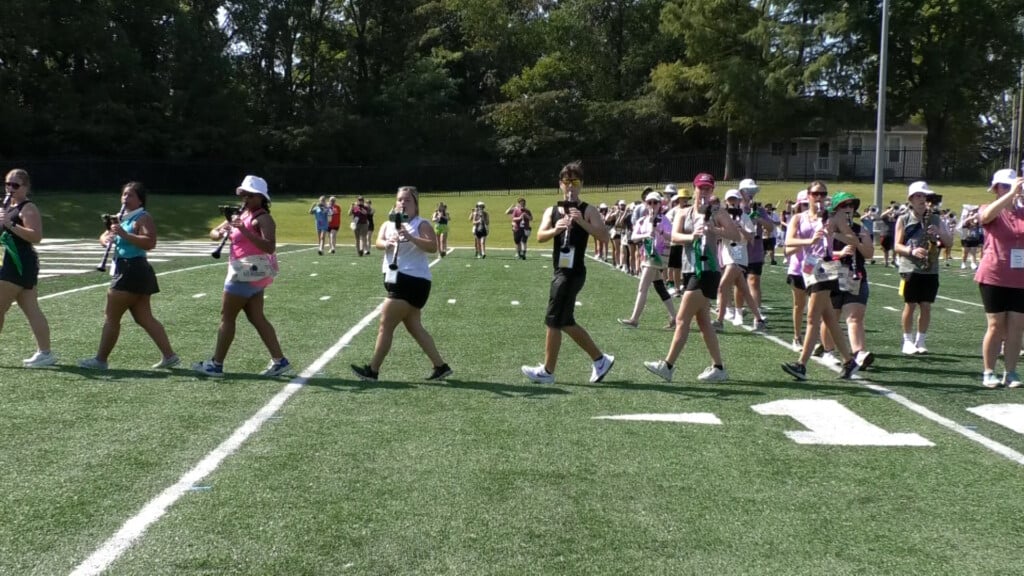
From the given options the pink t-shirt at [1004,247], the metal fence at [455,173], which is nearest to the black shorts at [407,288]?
the pink t-shirt at [1004,247]

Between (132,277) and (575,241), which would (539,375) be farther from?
(132,277)

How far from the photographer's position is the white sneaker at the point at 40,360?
8234mm

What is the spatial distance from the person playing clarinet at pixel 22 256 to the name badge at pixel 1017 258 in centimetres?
839

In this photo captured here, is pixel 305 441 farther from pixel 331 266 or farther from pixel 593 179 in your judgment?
pixel 593 179

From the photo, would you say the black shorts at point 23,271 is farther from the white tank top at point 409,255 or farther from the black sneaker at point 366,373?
the white tank top at point 409,255

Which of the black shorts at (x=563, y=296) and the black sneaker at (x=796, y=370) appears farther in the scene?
the black sneaker at (x=796, y=370)

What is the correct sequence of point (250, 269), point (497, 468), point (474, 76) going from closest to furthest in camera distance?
point (497, 468) → point (250, 269) → point (474, 76)

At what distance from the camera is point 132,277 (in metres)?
8.03

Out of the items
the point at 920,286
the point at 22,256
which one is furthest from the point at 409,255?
the point at 920,286

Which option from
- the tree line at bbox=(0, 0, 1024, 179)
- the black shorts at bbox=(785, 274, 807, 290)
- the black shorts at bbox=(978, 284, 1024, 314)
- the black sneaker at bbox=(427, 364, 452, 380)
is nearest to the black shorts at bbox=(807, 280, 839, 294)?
the black shorts at bbox=(978, 284, 1024, 314)

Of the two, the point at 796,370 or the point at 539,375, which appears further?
the point at 796,370

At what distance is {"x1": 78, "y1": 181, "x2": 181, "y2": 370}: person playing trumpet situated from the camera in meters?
8.02

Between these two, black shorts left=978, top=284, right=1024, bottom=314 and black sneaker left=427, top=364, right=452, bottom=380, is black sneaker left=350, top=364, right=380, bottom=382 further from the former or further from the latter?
black shorts left=978, top=284, right=1024, bottom=314

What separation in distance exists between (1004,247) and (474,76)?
6170 centimetres
